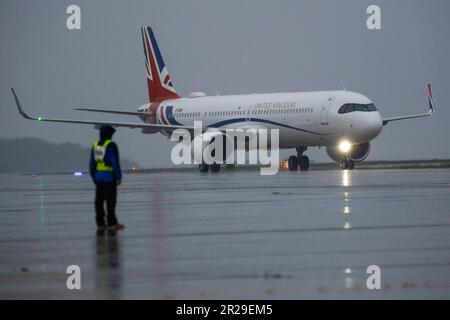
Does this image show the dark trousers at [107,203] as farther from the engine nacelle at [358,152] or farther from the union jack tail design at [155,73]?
the union jack tail design at [155,73]

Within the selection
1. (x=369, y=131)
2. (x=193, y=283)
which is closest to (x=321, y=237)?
(x=193, y=283)

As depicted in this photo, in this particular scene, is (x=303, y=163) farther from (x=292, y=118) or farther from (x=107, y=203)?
(x=107, y=203)

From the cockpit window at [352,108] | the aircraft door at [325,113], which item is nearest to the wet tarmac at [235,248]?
the cockpit window at [352,108]

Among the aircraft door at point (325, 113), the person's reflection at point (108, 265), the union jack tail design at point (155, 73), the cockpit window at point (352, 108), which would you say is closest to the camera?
the person's reflection at point (108, 265)

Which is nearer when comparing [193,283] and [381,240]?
[193,283]

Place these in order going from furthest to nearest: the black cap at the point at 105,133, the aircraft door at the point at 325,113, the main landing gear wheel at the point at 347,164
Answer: the main landing gear wheel at the point at 347,164
the aircraft door at the point at 325,113
the black cap at the point at 105,133

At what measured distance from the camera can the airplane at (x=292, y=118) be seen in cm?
5509

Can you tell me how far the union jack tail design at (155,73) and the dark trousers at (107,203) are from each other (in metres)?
48.5

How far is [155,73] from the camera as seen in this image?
69.3 metres

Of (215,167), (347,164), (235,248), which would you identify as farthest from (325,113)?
(235,248)

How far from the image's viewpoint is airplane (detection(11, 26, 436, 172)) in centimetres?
5509

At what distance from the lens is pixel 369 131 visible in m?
54.9
